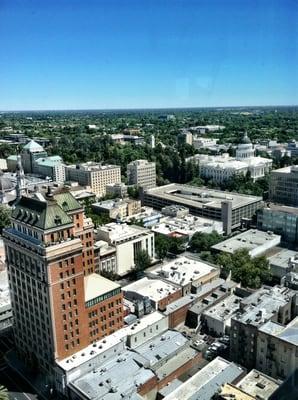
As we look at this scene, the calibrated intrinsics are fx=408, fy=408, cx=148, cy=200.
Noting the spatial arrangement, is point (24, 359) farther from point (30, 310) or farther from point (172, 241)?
point (172, 241)

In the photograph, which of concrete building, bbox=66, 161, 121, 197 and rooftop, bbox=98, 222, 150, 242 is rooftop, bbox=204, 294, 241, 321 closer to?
rooftop, bbox=98, 222, 150, 242

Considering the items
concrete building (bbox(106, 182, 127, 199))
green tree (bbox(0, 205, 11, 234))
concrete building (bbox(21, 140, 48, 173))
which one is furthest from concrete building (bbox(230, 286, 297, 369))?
concrete building (bbox(21, 140, 48, 173))

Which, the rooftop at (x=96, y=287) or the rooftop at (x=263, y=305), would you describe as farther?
the rooftop at (x=96, y=287)

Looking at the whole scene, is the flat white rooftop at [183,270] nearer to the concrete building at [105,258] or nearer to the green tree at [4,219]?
the concrete building at [105,258]

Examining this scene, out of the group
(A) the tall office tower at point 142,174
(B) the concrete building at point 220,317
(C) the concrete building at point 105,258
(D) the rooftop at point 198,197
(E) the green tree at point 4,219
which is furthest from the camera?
(A) the tall office tower at point 142,174

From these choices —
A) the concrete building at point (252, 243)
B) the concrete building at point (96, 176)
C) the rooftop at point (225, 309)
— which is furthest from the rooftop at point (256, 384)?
the concrete building at point (96, 176)

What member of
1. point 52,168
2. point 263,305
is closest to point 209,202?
point 263,305

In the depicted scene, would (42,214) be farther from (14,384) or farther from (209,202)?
(209,202)
